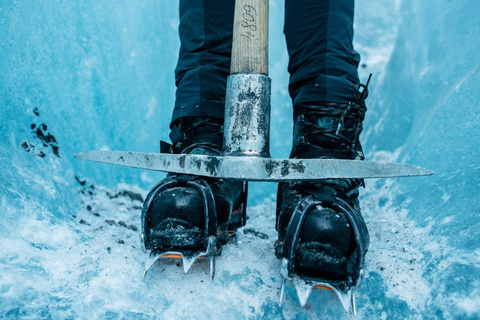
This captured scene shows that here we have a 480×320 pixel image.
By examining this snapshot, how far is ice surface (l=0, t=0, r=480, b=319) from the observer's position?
2.12ft

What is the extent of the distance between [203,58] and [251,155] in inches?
13.7

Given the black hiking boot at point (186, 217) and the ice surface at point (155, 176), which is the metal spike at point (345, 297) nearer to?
the ice surface at point (155, 176)

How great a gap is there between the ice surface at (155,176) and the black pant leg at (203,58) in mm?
334

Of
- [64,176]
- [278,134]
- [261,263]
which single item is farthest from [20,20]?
[278,134]

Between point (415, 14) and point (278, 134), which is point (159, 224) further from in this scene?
point (415, 14)

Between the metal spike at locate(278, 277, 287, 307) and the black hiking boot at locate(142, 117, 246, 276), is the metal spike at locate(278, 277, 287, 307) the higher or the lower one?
the lower one

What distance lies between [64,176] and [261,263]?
61 centimetres

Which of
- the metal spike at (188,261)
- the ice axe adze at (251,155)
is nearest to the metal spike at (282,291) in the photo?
the ice axe adze at (251,155)

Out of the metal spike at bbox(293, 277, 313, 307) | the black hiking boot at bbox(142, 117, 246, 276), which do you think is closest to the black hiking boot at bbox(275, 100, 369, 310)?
the metal spike at bbox(293, 277, 313, 307)

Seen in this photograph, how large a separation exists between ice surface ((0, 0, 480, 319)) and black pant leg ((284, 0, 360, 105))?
1.05 feet

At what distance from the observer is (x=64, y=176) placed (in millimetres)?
1015

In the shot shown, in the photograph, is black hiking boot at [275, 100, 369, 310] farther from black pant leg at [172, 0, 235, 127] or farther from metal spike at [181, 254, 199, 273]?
black pant leg at [172, 0, 235, 127]

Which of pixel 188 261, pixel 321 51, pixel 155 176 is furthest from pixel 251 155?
pixel 155 176

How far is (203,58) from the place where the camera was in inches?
34.9
